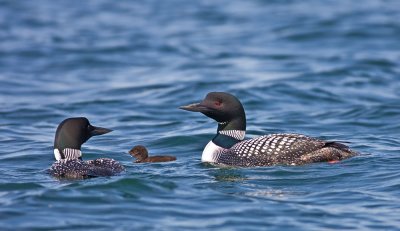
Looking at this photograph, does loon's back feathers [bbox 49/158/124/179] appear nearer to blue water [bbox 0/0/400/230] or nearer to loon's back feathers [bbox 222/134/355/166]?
blue water [bbox 0/0/400/230]

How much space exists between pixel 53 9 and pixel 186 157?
1526cm

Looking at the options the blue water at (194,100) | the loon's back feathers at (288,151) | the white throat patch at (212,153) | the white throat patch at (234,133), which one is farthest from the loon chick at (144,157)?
the loon's back feathers at (288,151)

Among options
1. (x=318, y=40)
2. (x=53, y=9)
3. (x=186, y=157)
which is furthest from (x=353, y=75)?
(x=53, y=9)

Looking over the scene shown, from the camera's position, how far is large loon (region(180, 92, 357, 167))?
9.34 metres

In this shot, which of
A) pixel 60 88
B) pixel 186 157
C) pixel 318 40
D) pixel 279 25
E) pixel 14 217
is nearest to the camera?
pixel 14 217

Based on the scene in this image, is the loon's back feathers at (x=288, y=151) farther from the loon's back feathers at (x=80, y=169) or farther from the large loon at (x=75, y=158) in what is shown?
the loon's back feathers at (x=80, y=169)

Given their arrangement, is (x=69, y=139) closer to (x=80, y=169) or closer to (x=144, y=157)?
(x=80, y=169)

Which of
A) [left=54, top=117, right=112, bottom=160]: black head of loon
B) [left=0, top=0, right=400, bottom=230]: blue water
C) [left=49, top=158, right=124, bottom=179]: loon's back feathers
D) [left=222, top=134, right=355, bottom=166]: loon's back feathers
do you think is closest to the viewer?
[left=0, top=0, right=400, bottom=230]: blue water

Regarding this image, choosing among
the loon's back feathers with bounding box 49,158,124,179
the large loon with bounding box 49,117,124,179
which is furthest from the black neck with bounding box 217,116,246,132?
the loon's back feathers with bounding box 49,158,124,179

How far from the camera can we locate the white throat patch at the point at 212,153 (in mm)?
9781

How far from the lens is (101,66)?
17891 millimetres

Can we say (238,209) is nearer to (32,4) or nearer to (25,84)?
(25,84)

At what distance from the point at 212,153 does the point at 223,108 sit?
18.5 inches

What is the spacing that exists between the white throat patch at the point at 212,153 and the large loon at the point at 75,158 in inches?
41.5
